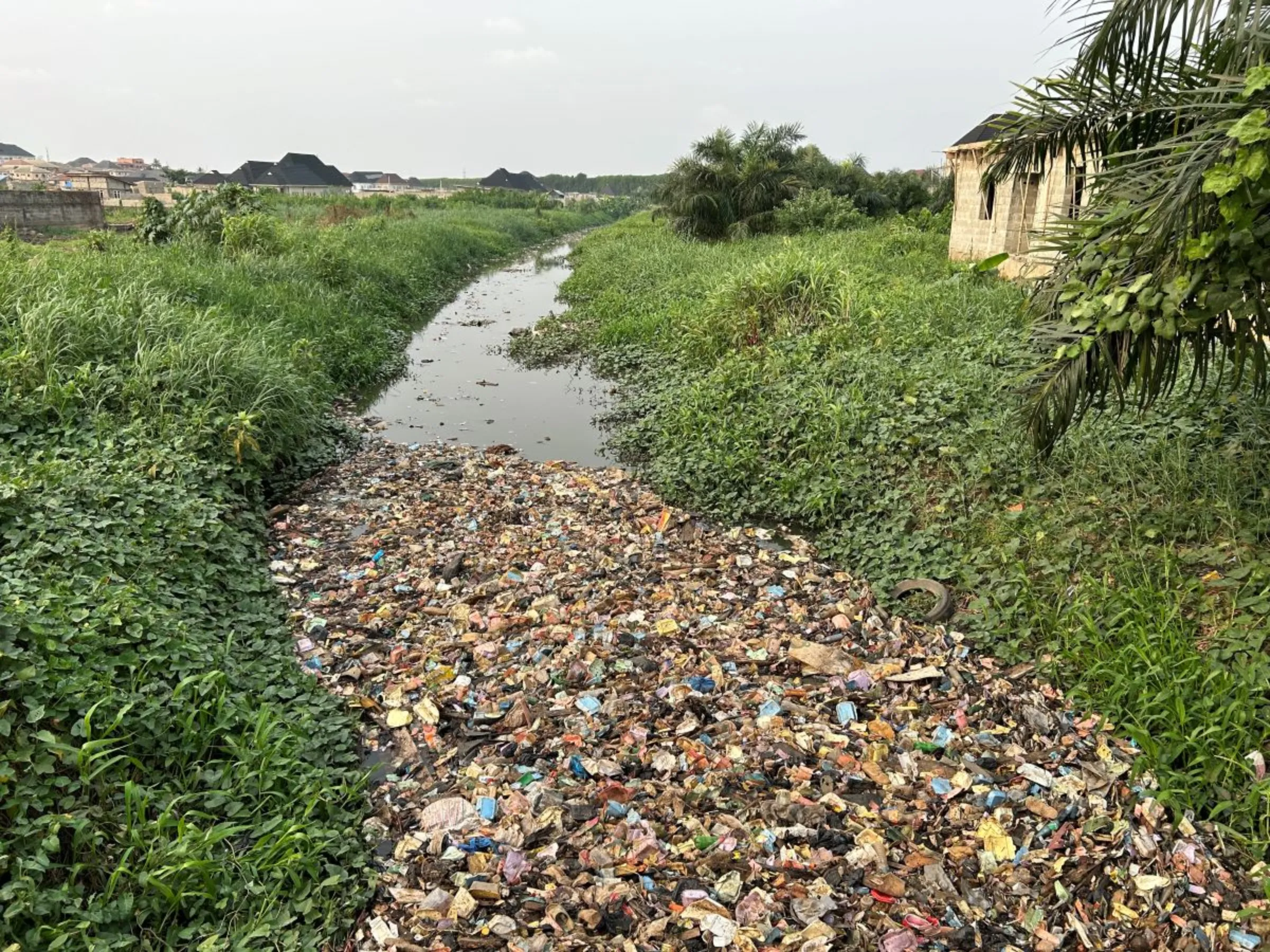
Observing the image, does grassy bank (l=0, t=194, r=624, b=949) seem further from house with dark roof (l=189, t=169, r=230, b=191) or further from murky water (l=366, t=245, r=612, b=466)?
house with dark roof (l=189, t=169, r=230, b=191)

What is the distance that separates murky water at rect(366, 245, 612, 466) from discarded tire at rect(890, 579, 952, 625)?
4003 mm

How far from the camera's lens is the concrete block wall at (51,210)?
21.8m

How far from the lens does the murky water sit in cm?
957

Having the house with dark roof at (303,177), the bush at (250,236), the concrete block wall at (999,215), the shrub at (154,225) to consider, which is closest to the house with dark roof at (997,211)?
the concrete block wall at (999,215)

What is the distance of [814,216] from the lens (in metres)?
24.3

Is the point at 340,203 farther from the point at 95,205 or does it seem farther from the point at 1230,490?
the point at 1230,490

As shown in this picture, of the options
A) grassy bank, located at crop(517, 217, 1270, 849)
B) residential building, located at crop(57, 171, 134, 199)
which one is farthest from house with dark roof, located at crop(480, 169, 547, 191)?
grassy bank, located at crop(517, 217, 1270, 849)

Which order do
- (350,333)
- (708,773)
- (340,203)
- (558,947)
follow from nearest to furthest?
1. (558,947)
2. (708,773)
3. (350,333)
4. (340,203)

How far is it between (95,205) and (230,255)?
1399 cm

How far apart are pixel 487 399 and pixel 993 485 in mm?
7438

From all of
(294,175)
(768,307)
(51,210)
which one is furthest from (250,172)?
(768,307)

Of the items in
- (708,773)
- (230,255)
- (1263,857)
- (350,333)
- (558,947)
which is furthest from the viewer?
(230,255)

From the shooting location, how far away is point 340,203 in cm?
3491

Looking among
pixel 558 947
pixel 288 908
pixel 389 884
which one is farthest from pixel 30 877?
pixel 558 947
